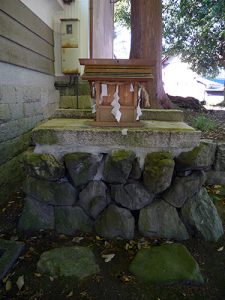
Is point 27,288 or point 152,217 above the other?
point 152,217

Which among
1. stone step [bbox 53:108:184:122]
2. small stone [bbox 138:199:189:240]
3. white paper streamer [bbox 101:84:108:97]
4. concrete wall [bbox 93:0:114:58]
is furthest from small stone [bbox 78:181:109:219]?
concrete wall [bbox 93:0:114:58]

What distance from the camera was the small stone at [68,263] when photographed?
7.86 ft

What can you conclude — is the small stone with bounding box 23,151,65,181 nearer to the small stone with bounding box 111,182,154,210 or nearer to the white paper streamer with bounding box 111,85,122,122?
the small stone with bounding box 111,182,154,210

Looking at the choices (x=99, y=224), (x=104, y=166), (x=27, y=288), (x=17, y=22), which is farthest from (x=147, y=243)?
(x=17, y=22)

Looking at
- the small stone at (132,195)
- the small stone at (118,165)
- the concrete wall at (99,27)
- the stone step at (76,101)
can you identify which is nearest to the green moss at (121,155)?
the small stone at (118,165)

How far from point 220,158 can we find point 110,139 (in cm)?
157

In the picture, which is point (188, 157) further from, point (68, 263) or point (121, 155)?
point (68, 263)

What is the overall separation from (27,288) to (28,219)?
2.64 ft

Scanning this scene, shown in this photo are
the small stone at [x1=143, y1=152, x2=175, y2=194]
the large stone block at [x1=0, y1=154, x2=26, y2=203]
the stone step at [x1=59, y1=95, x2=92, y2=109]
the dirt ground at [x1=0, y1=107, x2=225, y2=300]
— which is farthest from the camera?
the stone step at [x1=59, y1=95, x2=92, y2=109]

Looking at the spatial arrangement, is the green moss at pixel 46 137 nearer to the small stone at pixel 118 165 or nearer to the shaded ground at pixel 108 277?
the small stone at pixel 118 165

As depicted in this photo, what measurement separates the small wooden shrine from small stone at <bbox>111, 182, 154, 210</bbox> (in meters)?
0.67

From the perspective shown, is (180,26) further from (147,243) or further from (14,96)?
(147,243)

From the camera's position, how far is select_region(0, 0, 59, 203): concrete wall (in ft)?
12.6

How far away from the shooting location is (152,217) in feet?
9.43
